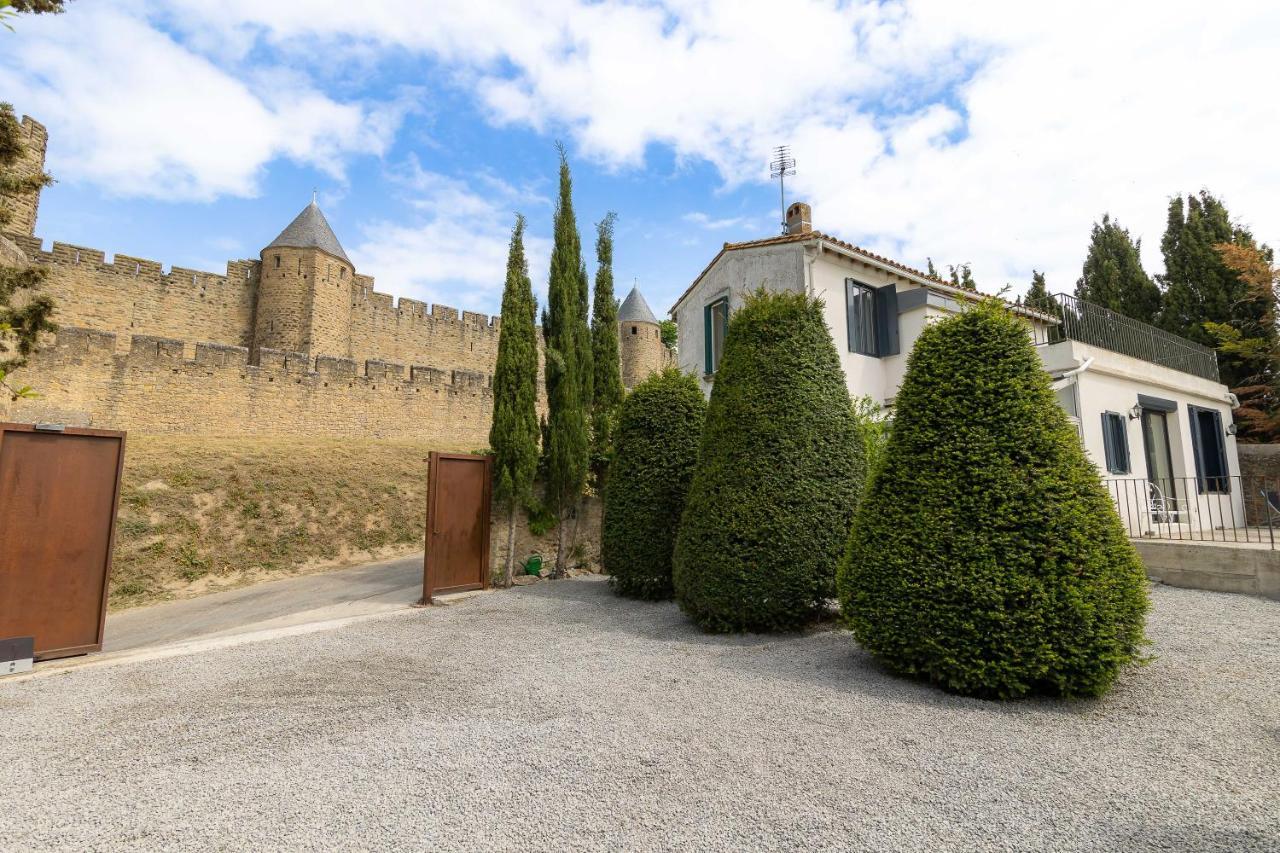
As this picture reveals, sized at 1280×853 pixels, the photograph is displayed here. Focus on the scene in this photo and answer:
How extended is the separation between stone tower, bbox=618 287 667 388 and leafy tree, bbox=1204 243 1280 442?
23716mm

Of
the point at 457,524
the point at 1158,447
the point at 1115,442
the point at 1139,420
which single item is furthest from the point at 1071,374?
the point at 457,524

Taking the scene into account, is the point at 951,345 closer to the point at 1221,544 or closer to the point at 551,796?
the point at 551,796

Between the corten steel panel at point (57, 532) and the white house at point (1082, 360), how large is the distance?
10.0 m

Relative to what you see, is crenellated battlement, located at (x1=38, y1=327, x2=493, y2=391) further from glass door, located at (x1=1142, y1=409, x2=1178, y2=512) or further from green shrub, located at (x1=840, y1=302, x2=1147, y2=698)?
glass door, located at (x1=1142, y1=409, x2=1178, y2=512)

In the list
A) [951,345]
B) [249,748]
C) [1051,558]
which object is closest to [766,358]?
[951,345]

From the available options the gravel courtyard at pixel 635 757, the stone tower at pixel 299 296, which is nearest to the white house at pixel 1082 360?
the gravel courtyard at pixel 635 757

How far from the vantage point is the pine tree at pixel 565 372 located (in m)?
10.2

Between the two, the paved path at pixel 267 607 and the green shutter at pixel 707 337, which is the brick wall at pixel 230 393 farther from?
the green shutter at pixel 707 337

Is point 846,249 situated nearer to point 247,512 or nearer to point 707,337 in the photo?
point 707,337

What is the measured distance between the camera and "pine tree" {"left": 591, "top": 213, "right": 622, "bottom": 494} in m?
10.9

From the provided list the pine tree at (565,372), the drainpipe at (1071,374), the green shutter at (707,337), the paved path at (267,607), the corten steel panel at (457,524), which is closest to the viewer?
the paved path at (267,607)

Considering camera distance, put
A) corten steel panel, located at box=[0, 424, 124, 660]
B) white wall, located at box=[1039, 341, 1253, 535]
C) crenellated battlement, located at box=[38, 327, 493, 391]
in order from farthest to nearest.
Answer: crenellated battlement, located at box=[38, 327, 493, 391]
white wall, located at box=[1039, 341, 1253, 535]
corten steel panel, located at box=[0, 424, 124, 660]

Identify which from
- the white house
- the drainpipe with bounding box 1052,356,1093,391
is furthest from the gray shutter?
the drainpipe with bounding box 1052,356,1093,391

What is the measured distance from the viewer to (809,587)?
572cm
